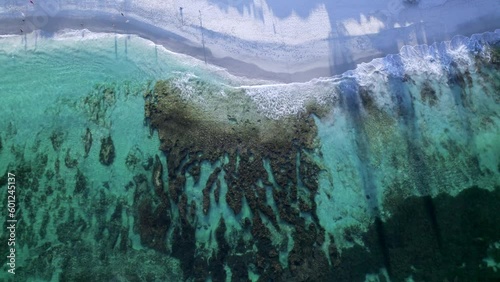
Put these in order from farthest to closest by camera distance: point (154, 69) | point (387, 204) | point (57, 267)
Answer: point (154, 69), point (387, 204), point (57, 267)

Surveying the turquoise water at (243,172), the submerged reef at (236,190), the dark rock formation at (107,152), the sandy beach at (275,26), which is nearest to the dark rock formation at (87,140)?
the turquoise water at (243,172)

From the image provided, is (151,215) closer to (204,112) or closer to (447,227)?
(204,112)

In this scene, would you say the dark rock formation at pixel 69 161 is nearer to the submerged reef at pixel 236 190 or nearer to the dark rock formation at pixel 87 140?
the dark rock formation at pixel 87 140

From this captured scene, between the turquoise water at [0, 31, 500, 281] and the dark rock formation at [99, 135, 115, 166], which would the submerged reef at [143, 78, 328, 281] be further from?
the dark rock formation at [99, 135, 115, 166]

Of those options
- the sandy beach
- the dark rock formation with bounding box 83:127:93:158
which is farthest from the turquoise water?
the sandy beach

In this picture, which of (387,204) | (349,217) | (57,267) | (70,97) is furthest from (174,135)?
(387,204)

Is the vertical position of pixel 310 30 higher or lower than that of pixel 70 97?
higher
